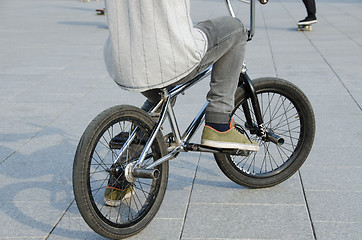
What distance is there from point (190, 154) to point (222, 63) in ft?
4.88

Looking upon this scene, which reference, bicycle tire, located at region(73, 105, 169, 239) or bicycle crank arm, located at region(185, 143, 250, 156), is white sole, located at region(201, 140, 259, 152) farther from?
bicycle tire, located at region(73, 105, 169, 239)

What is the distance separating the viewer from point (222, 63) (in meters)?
3.37

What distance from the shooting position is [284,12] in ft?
47.9

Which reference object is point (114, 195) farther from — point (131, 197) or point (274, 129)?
point (274, 129)

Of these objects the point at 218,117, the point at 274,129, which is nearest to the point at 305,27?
the point at 274,129

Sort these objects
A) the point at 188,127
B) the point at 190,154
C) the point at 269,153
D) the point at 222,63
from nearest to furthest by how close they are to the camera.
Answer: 1. the point at 222,63
2. the point at 188,127
3. the point at 269,153
4. the point at 190,154

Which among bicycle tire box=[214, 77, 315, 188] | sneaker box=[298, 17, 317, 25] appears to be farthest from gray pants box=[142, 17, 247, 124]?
sneaker box=[298, 17, 317, 25]

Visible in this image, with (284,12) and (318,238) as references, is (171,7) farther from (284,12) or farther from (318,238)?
(284,12)

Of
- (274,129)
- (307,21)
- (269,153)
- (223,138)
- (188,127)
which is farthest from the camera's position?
(307,21)

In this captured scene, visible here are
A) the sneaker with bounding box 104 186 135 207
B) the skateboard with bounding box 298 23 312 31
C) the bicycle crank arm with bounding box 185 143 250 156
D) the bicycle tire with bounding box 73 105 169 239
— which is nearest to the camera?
the bicycle tire with bounding box 73 105 169 239

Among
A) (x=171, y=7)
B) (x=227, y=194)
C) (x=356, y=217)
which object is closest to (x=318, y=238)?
(x=356, y=217)

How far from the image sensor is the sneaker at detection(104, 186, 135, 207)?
3.65m

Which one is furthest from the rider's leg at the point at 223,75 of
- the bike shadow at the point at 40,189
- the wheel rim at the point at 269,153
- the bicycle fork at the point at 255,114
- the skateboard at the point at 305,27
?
the skateboard at the point at 305,27

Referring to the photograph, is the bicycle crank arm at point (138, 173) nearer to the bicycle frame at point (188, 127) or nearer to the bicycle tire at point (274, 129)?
the bicycle frame at point (188, 127)
